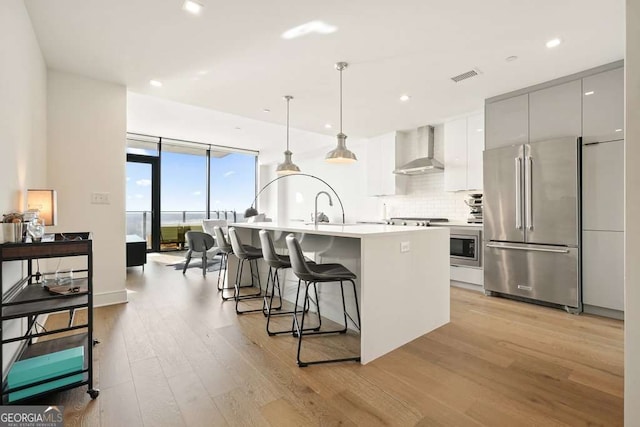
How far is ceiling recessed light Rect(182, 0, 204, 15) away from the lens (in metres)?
2.25

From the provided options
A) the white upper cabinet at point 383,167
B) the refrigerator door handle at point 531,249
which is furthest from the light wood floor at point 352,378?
the white upper cabinet at point 383,167

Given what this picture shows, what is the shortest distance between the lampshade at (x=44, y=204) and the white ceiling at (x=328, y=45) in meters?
1.37

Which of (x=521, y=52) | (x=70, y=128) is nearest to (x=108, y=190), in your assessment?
(x=70, y=128)

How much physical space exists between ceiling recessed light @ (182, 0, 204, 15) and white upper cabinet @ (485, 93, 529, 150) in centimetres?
357

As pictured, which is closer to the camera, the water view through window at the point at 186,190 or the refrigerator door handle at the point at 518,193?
the refrigerator door handle at the point at 518,193

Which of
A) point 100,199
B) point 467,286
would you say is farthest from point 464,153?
point 100,199

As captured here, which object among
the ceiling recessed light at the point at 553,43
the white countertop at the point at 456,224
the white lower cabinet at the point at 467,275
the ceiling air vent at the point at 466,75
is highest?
the ceiling air vent at the point at 466,75

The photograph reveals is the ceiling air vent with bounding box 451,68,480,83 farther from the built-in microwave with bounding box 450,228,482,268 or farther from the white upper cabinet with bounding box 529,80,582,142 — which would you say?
the built-in microwave with bounding box 450,228,482,268

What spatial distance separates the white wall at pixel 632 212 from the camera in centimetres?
129

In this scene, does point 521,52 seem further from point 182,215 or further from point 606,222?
point 182,215

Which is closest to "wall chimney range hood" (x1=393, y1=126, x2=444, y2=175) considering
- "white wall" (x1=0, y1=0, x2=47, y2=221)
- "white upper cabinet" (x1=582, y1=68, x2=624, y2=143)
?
"white upper cabinet" (x1=582, y1=68, x2=624, y2=143)

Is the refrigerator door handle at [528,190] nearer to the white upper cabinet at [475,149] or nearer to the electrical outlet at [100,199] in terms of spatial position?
the white upper cabinet at [475,149]

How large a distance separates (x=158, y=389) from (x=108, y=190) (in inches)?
104

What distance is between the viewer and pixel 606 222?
3.17m
